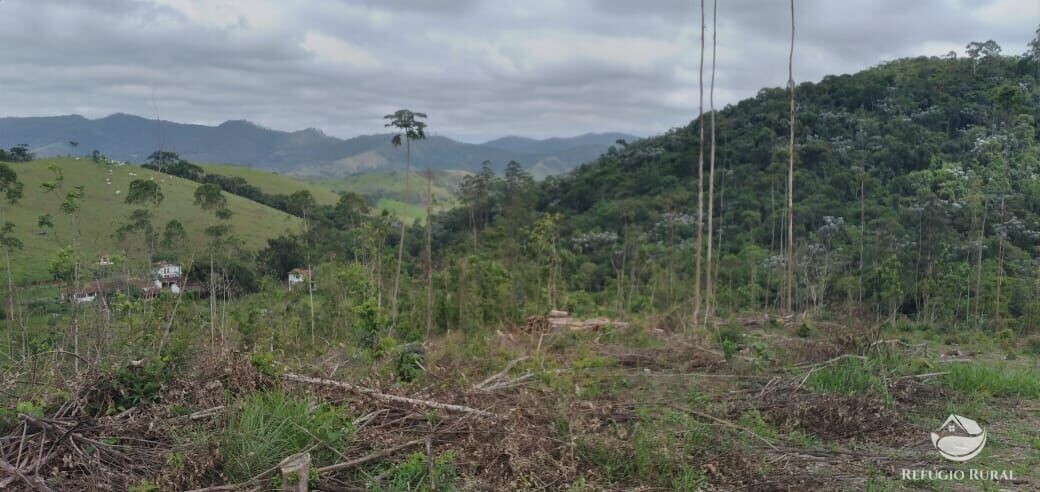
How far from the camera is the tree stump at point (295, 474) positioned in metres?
3.37

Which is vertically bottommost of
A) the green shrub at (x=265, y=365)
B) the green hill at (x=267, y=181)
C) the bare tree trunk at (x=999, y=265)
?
the bare tree trunk at (x=999, y=265)

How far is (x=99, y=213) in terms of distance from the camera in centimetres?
2309

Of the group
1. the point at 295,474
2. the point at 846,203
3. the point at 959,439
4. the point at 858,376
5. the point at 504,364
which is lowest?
the point at 504,364

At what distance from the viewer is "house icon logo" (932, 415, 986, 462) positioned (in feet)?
15.3

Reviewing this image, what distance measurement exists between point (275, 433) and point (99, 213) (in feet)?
76.4

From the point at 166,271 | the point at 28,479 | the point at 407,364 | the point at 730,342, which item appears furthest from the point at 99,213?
the point at 28,479

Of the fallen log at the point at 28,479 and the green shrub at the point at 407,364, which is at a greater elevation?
the fallen log at the point at 28,479

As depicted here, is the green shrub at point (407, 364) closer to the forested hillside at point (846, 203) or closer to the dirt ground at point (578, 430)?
the dirt ground at point (578, 430)

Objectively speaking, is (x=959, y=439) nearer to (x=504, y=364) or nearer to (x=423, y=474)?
(x=423, y=474)

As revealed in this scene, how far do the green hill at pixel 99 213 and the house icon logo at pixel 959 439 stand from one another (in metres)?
10.5

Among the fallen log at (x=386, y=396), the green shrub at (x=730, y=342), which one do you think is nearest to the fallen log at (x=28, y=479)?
the fallen log at (x=386, y=396)

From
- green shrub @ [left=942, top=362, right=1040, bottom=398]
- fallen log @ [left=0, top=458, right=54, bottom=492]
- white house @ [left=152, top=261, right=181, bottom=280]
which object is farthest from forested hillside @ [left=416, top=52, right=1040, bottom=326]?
fallen log @ [left=0, top=458, right=54, bottom=492]

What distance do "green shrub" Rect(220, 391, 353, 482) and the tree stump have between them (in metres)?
0.29

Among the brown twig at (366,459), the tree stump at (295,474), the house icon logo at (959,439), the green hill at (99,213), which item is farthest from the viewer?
the green hill at (99,213)
